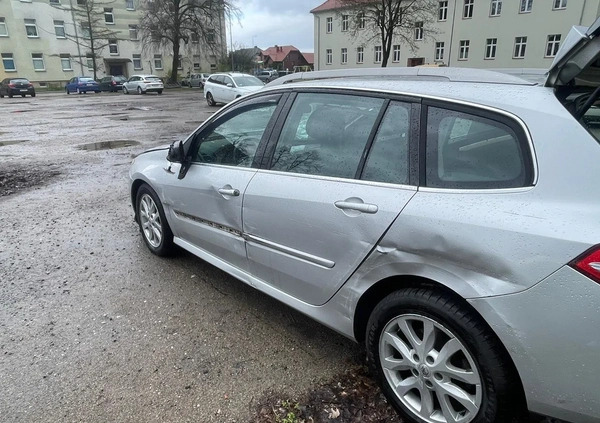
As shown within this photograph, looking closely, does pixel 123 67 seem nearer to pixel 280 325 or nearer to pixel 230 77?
pixel 230 77

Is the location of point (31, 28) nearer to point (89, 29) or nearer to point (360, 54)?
point (89, 29)

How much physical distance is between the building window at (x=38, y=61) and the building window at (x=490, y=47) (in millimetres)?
47883

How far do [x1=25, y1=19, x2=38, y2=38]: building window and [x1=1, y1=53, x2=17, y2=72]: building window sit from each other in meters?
3.19

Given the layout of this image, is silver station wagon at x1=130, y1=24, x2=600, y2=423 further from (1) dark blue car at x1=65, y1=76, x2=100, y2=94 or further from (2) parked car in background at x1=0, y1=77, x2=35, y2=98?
(1) dark blue car at x1=65, y1=76, x2=100, y2=94

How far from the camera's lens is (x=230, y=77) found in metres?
20.9

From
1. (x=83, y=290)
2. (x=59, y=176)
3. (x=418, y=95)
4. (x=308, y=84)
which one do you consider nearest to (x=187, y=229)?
(x=83, y=290)

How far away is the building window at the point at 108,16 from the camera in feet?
173

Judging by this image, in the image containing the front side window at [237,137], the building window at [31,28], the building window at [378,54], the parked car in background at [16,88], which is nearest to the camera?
the front side window at [237,137]

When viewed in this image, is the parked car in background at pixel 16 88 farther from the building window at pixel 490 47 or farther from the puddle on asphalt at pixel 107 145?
the building window at pixel 490 47

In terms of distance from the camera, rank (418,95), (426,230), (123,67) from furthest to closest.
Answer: (123,67), (418,95), (426,230)

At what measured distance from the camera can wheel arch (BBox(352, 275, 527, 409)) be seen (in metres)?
1.78

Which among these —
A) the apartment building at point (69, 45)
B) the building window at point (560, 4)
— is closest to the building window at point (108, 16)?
the apartment building at point (69, 45)

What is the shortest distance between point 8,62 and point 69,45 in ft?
22.0

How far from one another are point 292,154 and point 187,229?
1309mm
